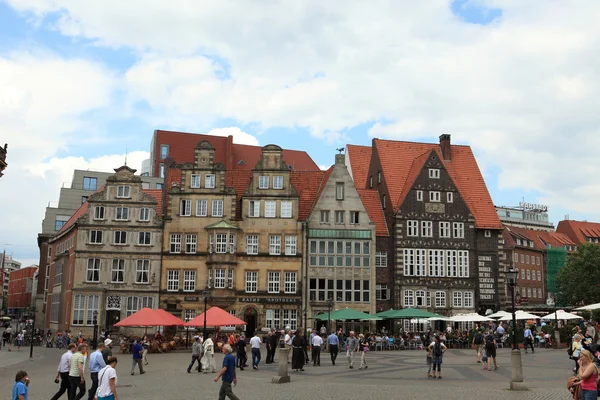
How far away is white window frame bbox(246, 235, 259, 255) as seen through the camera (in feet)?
178

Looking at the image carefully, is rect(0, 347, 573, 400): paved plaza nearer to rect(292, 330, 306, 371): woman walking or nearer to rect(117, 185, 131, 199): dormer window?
rect(292, 330, 306, 371): woman walking

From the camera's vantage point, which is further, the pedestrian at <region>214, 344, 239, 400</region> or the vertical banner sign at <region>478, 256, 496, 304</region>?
the vertical banner sign at <region>478, 256, 496, 304</region>

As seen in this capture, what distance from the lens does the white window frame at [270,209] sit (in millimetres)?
54906

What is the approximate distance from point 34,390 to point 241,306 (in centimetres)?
3113

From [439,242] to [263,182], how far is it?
1611 cm

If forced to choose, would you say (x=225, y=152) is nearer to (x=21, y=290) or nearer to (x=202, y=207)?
(x=202, y=207)

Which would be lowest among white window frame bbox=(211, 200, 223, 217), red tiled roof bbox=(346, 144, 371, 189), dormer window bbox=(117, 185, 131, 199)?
white window frame bbox=(211, 200, 223, 217)

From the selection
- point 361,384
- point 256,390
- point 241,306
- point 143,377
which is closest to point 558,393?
point 361,384

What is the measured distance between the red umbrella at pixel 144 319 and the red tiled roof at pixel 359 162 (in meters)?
29.8

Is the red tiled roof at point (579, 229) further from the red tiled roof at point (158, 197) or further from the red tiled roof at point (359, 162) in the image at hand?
the red tiled roof at point (158, 197)

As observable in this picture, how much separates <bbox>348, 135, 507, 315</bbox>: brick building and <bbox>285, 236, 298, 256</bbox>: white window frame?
869cm

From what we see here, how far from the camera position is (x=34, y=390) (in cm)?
2252

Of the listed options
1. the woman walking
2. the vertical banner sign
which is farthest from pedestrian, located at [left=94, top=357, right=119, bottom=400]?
the vertical banner sign

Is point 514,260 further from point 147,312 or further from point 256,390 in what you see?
point 256,390
